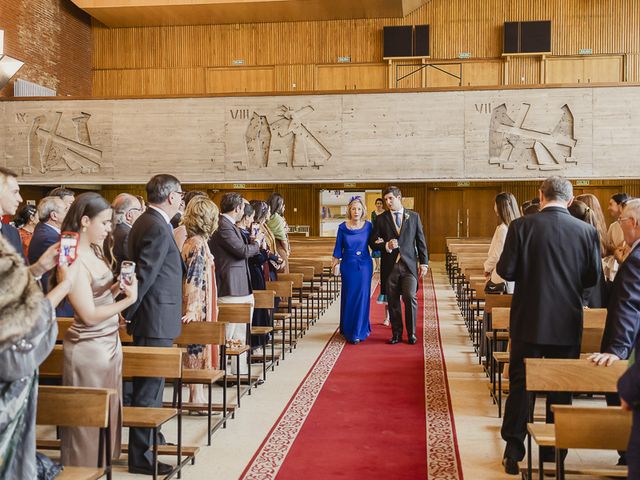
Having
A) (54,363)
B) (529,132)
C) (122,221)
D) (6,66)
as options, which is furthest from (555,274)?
(6,66)

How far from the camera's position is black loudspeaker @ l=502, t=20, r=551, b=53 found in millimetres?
18453

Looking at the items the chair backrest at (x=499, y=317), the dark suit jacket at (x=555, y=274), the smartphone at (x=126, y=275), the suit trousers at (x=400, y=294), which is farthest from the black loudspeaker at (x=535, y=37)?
the smartphone at (x=126, y=275)

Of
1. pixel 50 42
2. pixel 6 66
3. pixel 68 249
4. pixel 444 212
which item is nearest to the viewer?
pixel 68 249

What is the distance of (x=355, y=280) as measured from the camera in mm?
8125

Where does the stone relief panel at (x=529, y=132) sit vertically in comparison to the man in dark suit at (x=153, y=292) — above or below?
above

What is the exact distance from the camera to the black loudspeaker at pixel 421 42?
18875mm

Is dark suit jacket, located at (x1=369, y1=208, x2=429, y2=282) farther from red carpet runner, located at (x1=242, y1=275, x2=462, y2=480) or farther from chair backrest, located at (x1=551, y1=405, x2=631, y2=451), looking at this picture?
chair backrest, located at (x1=551, y1=405, x2=631, y2=451)

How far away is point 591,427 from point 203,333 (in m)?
2.67

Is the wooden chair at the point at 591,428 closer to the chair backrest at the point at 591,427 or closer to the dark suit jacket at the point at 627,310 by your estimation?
the chair backrest at the point at 591,427

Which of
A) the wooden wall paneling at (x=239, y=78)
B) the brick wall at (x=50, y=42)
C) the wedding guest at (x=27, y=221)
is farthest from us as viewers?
the wooden wall paneling at (x=239, y=78)

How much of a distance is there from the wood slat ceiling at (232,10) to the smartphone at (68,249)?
16203 mm

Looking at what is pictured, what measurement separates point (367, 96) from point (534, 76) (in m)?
8.07

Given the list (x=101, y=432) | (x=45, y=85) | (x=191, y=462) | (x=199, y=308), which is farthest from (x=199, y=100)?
(x=101, y=432)

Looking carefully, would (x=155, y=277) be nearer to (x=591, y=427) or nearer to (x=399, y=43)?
(x=591, y=427)
